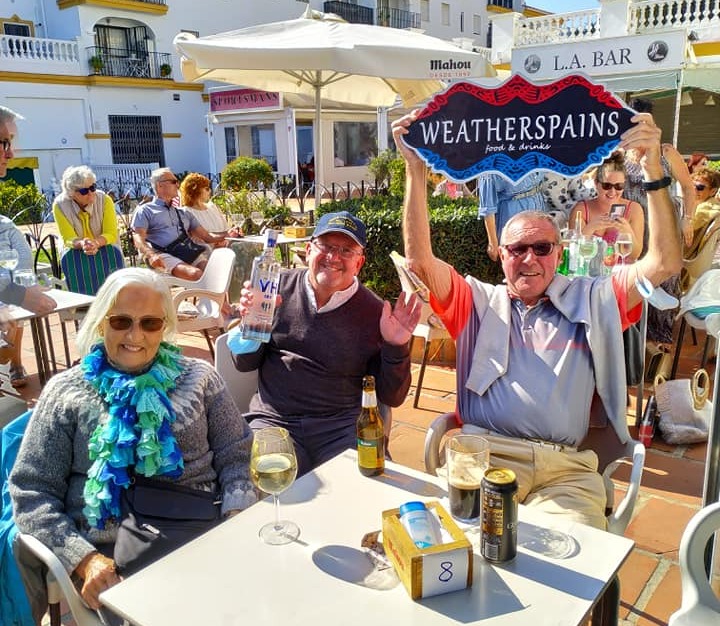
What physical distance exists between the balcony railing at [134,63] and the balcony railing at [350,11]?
27.8 feet

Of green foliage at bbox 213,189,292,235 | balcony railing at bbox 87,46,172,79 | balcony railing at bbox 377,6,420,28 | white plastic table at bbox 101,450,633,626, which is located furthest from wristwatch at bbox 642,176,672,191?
balcony railing at bbox 377,6,420,28

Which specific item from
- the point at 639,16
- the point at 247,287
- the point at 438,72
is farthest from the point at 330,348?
the point at 639,16

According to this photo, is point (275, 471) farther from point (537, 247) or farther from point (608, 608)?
point (537, 247)

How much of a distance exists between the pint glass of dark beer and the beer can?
0.13 m

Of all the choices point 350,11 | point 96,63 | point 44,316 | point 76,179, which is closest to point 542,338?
point 44,316

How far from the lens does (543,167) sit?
2.23 m

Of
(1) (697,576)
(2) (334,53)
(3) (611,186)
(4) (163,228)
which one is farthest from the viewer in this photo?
(4) (163,228)

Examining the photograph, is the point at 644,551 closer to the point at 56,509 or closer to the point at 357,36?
the point at 56,509

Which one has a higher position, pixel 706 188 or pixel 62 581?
pixel 706 188

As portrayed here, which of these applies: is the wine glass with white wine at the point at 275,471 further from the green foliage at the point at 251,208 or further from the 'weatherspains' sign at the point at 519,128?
the green foliage at the point at 251,208

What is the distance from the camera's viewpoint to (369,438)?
188 cm

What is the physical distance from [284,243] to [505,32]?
1527 centimetres

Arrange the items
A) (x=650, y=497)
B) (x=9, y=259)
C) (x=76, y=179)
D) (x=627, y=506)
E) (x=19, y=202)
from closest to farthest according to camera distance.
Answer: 1. (x=627, y=506)
2. (x=650, y=497)
3. (x=9, y=259)
4. (x=76, y=179)
5. (x=19, y=202)

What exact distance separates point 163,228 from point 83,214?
0.81 metres
